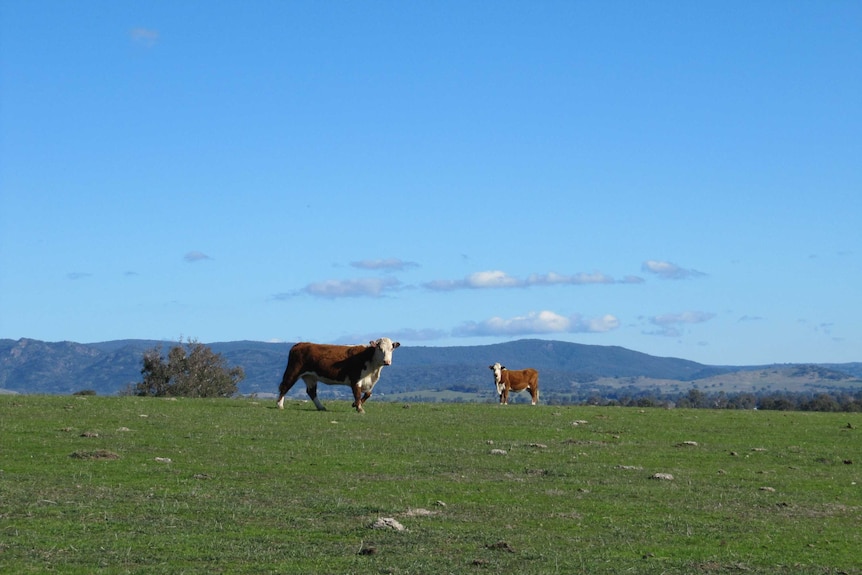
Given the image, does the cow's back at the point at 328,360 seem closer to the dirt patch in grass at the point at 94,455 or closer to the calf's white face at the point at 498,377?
the dirt patch in grass at the point at 94,455

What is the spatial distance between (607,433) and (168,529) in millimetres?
18278

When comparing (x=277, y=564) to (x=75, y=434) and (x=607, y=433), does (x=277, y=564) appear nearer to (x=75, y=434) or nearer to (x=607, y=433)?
(x=75, y=434)

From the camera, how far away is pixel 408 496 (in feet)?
63.5

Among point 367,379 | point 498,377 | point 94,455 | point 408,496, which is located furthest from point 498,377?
point 408,496

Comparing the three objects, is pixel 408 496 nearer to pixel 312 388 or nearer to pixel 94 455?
pixel 94 455

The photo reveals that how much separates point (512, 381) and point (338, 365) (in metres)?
21.1

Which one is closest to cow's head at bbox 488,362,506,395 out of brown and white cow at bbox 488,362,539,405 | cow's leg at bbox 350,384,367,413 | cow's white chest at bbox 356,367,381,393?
brown and white cow at bbox 488,362,539,405

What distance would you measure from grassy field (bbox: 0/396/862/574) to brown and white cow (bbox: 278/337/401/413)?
13.7 feet

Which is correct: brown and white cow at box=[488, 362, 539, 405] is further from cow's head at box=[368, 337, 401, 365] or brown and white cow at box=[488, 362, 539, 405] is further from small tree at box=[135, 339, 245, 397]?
small tree at box=[135, 339, 245, 397]

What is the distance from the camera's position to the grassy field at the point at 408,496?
1457 cm

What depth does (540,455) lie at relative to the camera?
25609 mm

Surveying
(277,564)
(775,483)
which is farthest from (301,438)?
(277,564)

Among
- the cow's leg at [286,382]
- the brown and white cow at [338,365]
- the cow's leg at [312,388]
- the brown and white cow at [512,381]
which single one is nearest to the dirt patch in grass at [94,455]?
the brown and white cow at [338,365]

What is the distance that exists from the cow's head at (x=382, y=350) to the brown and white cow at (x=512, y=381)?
18202 millimetres
